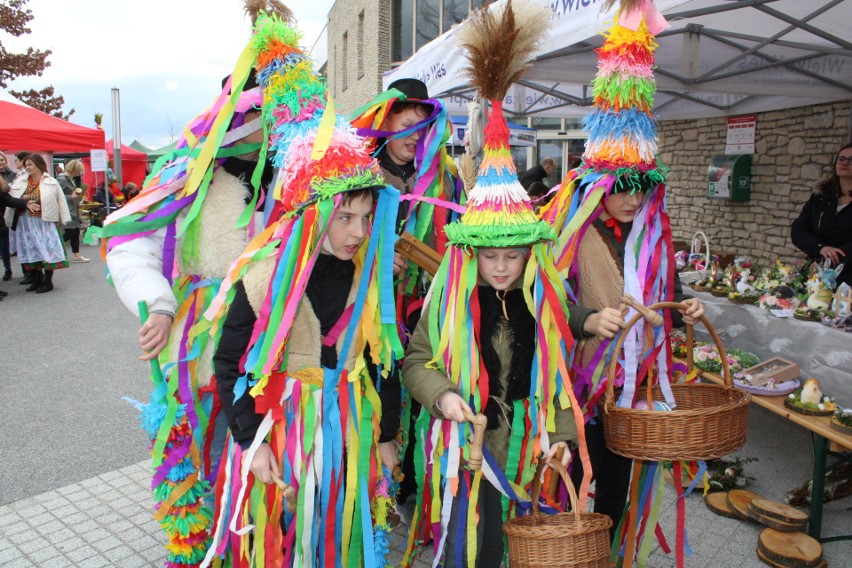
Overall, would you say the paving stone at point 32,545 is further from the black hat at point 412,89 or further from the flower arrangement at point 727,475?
the flower arrangement at point 727,475

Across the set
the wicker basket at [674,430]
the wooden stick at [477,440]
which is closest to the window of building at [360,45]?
the wicker basket at [674,430]

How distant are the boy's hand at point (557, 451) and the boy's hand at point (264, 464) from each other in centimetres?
83

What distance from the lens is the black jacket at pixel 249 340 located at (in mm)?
1858

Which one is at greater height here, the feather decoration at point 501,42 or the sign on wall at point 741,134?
the sign on wall at point 741,134

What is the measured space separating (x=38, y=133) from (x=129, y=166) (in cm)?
1242

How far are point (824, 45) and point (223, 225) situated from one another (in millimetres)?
4329

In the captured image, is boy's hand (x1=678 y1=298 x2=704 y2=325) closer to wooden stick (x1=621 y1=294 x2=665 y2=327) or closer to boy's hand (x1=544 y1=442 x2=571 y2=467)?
wooden stick (x1=621 y1=294 x2=665 y2=327)

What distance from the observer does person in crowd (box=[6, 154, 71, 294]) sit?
805 cm

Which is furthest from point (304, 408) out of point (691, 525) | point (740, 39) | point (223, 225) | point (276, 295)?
point (740, 39)

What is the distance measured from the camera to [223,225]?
214 centimetres

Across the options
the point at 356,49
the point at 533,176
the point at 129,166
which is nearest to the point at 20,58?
the point at 129,166

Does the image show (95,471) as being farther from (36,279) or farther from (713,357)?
(36,279)

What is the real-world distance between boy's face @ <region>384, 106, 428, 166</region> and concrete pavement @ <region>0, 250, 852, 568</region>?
5.80 feet

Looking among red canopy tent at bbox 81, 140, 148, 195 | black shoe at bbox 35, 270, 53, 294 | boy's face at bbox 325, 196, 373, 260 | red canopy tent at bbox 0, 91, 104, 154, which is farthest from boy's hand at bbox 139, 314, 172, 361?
red canopy tent at bbox 81, 140, 148, 195
